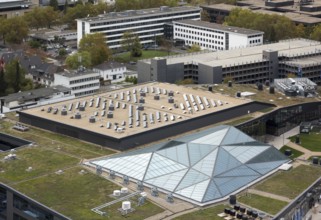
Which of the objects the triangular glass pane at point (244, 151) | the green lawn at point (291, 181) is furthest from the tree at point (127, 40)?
the green lawn at point (291, 181)

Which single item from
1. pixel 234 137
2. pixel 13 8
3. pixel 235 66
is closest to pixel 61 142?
pixel 234 137

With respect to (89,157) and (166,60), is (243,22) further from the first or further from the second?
(89,157)

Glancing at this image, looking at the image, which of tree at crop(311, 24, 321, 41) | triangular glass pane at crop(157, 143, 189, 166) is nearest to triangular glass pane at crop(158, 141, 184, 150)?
triangular glass pane at crop(157, 143, 189, 166)

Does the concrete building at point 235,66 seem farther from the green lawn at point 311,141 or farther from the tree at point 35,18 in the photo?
the tree at point 35,18

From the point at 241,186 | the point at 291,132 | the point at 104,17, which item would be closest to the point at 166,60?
the point at 291,132

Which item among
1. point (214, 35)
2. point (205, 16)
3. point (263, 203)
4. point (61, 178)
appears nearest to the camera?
point (263, 203)

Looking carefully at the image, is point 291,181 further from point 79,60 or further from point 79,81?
point 79,60
